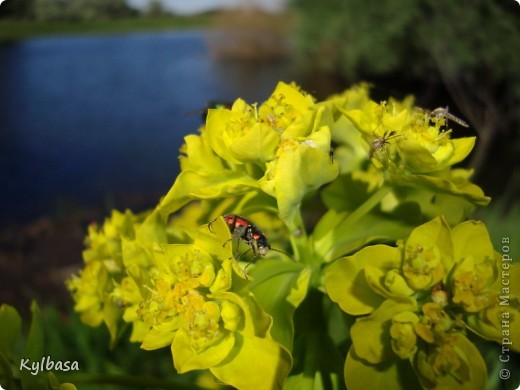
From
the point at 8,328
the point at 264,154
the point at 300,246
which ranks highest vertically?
the point at 264,154

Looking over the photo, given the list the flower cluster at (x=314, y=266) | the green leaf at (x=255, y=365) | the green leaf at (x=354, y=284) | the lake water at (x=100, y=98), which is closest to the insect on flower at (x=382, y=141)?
the flower cluster at (x=314, y=266)

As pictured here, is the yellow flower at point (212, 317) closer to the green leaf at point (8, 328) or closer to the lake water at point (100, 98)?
the green leaf at point (8, 328)

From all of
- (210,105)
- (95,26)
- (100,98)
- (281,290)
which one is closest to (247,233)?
(281,290)

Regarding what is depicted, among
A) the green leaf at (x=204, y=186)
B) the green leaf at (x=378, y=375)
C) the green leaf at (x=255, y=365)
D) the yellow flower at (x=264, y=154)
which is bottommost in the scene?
the green leaf at (x=378, y=375)

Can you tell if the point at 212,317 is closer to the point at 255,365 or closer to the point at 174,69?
the point at 255,365

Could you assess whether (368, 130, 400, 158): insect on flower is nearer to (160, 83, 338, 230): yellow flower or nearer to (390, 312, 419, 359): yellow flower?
(160, 83, 338, 230): yellow flower

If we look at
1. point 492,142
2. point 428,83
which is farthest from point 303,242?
point 492,142

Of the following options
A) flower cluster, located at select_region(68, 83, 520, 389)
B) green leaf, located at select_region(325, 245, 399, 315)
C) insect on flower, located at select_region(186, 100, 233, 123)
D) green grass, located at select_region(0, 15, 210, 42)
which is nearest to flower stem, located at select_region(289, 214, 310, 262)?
flower cluster, located at select_region(68, 83, 520, 389)
